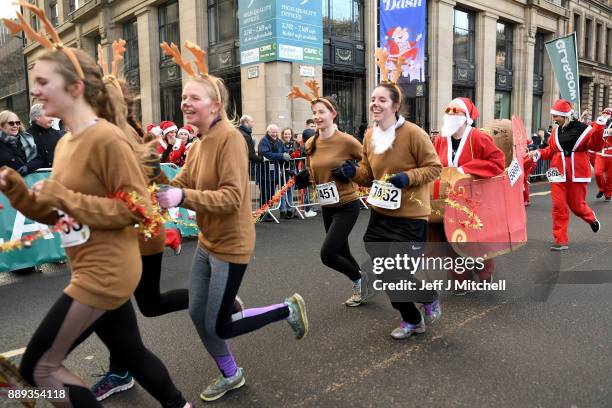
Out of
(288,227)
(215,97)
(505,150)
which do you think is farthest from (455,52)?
(215,97)

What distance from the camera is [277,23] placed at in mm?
13812

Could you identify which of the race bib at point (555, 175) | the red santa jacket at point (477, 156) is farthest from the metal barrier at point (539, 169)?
the red santa jacket at point (477, 156)

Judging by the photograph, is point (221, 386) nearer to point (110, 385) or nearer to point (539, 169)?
point (110, 385)

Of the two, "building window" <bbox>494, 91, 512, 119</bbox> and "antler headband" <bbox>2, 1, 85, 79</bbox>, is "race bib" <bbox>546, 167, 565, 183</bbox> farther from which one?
"building window" <bbox>494, 91, 512, 119</bbox>

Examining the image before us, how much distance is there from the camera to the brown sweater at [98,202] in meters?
1.96

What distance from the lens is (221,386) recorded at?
2885 mm

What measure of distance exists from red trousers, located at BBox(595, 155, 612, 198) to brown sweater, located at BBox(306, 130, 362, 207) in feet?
30.5

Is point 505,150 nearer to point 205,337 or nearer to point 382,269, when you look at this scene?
point 382,269

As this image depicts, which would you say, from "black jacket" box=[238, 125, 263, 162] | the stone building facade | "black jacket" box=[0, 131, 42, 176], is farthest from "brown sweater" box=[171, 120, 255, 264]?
the stone building facade

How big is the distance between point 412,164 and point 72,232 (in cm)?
243

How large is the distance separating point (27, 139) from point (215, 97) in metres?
4.68

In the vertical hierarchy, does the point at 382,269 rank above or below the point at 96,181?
below

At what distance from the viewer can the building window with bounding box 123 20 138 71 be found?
22.4 metres

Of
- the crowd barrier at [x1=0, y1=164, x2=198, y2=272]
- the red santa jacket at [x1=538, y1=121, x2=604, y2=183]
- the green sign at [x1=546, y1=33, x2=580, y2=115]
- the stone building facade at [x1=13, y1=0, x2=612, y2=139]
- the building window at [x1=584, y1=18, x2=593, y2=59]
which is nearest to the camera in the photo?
the crowd barrier at [x1=0, y1=164, x2=198, y2=272]
